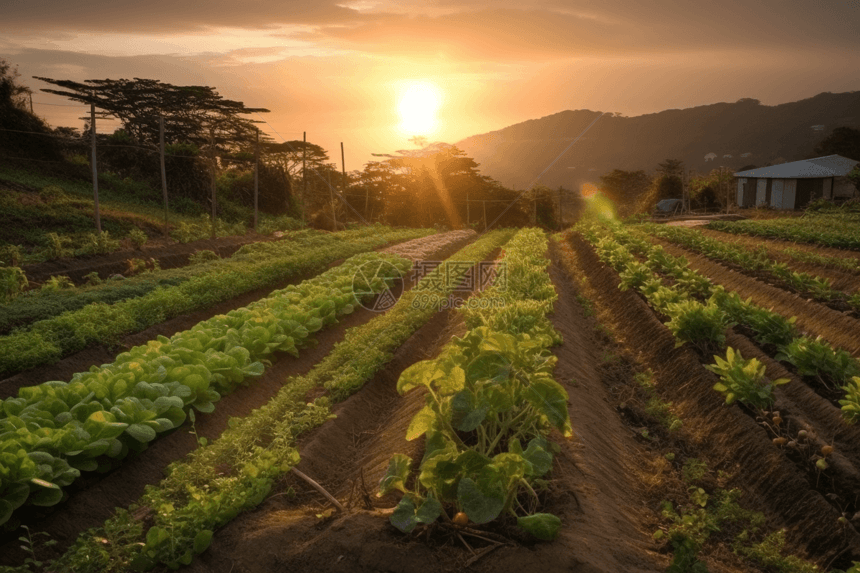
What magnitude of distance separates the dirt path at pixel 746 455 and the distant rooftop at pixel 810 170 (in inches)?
1342

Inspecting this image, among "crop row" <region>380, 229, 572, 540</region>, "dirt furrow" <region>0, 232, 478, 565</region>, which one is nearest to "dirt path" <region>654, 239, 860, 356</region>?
"crop row" <region>380, 229, 572, 540</region>

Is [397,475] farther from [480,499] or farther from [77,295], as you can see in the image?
[77,295]

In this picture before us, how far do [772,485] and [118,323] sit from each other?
8641mm

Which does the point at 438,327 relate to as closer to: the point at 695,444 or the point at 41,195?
the point at 695,444

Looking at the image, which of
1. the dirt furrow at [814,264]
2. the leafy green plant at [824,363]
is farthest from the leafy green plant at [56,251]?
the dirt furrow at [814,264]

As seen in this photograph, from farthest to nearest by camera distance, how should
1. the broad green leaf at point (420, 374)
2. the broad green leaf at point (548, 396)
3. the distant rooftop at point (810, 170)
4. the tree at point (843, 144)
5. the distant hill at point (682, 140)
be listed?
the distant hill at point (682, 140) → the tree at point (843, 144) → the distant rooftop at point (810, 170) → the broad green leaf at point (420, 374) → the broad green leaf at point (548, 396)

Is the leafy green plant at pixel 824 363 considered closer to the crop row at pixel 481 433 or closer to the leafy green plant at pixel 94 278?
the crop row at pixel 481 433

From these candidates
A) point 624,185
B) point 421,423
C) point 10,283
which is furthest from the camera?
point 624,185

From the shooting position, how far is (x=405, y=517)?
3.69m

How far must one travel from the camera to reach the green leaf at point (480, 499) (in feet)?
11.5

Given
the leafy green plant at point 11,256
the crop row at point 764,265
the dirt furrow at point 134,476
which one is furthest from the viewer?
the leafy green plant at point 11,256

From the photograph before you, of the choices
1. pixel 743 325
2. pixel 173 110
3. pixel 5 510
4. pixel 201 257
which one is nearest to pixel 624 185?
pixel 173 110

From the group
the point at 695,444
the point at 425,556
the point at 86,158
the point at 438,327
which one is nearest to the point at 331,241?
the point at 438,327

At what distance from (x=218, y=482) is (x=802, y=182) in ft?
136
